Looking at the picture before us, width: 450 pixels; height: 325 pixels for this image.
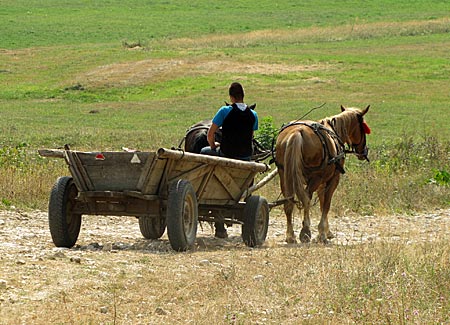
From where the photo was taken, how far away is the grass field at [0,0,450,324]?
7488 mm

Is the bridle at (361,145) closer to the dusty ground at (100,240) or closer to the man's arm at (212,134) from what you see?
the dusty ground at (100,240)

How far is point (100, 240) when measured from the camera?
11.5 meters

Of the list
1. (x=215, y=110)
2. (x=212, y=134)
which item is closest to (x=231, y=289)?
(x=212, y=134)

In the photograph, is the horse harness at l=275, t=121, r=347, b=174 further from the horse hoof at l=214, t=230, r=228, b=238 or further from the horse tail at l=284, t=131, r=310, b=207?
the horse hoof at l=214, t=230, r=228, b=238

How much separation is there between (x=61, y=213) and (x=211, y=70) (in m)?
36.4

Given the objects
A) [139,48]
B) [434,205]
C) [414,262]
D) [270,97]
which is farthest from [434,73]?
[414,262]

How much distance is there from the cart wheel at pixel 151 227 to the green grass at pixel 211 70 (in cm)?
298

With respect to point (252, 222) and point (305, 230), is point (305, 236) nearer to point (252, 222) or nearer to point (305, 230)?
point (305, 230)

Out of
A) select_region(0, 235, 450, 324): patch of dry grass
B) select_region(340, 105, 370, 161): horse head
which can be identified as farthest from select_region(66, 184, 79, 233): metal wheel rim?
select_region(340, 105, 370, 161): horse head

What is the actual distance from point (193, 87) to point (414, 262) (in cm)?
3407

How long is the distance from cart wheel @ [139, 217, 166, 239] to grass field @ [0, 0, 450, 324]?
603 millimetres

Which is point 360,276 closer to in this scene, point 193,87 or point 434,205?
point 434,205

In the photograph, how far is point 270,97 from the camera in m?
39.1

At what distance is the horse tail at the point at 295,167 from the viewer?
470 inches
